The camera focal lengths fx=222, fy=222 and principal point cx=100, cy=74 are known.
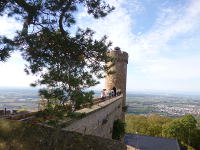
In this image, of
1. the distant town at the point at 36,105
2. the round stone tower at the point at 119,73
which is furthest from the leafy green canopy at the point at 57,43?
the round stone tower at the point at 119,73

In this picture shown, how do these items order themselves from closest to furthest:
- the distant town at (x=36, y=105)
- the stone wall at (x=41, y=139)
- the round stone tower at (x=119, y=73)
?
the stone wall at (x=41, y=139)
the distant town at (x=36, y=105)
the round stone tower at (x=119, y=73)

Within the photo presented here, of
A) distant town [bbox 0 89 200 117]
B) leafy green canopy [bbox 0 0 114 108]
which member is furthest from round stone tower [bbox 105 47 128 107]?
leafy green canopy [bbox 0 0 114 108]

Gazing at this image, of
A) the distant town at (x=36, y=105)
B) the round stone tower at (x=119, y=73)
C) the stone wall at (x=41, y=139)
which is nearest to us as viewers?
the stone wall at (x=41, y=139)

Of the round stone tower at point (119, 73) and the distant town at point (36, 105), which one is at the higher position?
the round stone tower at point (119, 73)

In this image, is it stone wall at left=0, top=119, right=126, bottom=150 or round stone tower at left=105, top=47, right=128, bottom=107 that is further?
round stone tower at left=105, top=47, right=128, bottom=107

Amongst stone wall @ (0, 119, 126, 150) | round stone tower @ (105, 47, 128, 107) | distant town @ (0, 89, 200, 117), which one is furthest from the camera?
round stone tower @ (105, 47, 128, 107)

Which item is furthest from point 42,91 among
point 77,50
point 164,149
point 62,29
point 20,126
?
point 164,149

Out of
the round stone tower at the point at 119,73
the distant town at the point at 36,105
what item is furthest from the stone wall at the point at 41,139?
the round stone tower at the point at 119,73

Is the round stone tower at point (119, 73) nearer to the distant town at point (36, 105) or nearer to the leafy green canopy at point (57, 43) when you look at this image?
the distant town at point (36, 105)

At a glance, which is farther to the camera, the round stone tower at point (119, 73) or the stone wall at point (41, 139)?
the round stone tower at point (119, 73)

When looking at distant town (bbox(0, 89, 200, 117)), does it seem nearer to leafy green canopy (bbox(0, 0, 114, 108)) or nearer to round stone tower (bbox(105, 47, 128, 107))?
leafy green canopy (bbox(0, 0, 114, 108))

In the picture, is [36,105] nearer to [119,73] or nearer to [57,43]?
[57,43]

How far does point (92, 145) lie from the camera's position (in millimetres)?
4727

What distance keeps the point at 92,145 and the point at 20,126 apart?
1577mm
